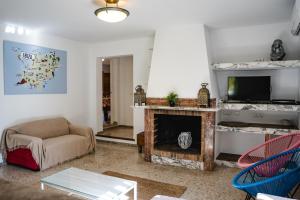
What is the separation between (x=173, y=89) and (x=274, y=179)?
8.03ft

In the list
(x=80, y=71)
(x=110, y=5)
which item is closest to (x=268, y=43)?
(x=110, y=5)

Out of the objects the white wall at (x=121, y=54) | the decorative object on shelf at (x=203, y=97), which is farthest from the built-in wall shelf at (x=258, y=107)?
the white wall at (x=121, y=54)

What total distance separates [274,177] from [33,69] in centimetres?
427

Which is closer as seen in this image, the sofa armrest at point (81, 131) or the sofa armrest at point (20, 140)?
the sofa armrest at point (20, 140)

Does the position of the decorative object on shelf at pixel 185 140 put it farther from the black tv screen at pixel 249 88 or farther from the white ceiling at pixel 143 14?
the white ceiling at pixel 143 14

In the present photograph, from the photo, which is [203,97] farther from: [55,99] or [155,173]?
[55,99]

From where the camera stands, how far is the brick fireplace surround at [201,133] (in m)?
3.74

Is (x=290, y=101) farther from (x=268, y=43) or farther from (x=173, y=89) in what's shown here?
(x=173, y=89)

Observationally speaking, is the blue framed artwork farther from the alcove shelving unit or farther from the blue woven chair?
the blue woven chair

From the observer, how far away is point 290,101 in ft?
11.6

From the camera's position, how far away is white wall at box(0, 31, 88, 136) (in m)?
4.05

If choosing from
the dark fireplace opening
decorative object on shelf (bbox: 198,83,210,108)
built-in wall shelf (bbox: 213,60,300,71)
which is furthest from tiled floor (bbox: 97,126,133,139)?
built-in wall shelf (bbox: 213,60,300,71)

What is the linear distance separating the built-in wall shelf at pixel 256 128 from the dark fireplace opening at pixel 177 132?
1.58 ft

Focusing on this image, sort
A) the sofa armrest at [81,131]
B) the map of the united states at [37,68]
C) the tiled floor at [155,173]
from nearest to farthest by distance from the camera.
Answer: the tiled floor at [155,173] < the map of the united states at [37,68] < the sofa armrest at [81,131]
